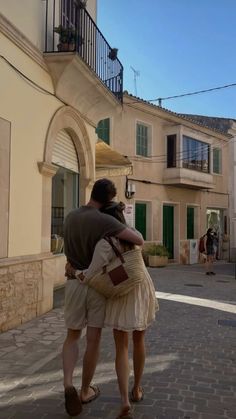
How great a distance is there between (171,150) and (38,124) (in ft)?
42.5

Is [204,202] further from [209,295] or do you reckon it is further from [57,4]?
[57,4]

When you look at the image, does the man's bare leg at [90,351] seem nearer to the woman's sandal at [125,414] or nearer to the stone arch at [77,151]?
the woman's sandal at [125,414]

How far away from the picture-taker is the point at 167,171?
19.5 metres

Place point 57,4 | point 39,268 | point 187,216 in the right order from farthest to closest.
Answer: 1. point 187,216
2. point 57,4
3. point 39,268

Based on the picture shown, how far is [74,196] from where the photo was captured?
34.3ft

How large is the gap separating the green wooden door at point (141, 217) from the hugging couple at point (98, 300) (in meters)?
14.7

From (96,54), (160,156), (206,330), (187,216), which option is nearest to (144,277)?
(206,330)

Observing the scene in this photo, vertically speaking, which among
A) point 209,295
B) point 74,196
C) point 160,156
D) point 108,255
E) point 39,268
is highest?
point 160,156

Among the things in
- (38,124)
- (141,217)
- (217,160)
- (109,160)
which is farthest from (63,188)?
(217,160)

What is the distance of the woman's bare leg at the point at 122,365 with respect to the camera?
3.44m

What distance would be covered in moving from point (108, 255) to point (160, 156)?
16.4 meters

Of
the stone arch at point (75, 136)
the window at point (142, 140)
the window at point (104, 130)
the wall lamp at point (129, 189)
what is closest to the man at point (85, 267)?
the stone arch at point (75, 136)

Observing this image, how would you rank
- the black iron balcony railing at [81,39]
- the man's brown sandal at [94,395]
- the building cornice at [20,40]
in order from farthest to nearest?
the black iron balcony railing at [81,39] < the building cornice at [20,40] < the man's brown sandal at [94,395]

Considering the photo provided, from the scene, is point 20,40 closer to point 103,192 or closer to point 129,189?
point 103,192
